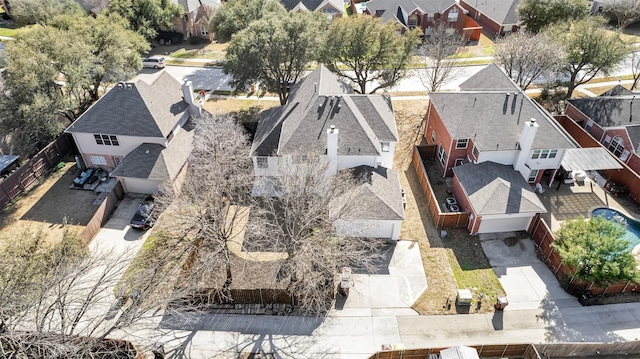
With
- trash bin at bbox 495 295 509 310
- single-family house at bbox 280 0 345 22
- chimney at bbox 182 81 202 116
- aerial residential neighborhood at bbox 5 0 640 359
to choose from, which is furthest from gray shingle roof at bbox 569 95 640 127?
single-family house at bbox 280 0 345 22

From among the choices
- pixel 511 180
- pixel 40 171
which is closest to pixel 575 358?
pixel 511 180

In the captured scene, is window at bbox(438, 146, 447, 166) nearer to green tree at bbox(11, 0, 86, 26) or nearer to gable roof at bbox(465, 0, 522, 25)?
gable roof at bbox(465, 0, 522, 25)

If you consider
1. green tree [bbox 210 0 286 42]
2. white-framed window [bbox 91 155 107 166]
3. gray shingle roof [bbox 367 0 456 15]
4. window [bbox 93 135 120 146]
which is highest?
green tree [bbox 210 0 286 42]

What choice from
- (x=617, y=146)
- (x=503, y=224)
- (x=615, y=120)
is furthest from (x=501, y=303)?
(x=615, y=120)

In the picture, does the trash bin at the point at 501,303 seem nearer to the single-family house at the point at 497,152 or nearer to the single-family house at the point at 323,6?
the single-family house at the point at 497,152

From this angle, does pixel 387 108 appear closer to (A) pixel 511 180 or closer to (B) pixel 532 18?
(A) pixel 511 180
